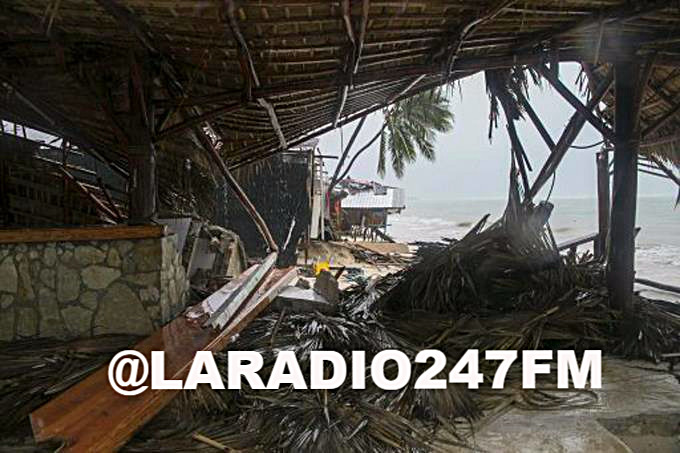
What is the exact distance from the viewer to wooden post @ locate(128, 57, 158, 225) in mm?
2949

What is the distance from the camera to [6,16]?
7.63 feet

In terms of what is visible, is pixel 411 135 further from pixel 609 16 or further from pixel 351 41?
pixel 351 41

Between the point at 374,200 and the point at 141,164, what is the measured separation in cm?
1544

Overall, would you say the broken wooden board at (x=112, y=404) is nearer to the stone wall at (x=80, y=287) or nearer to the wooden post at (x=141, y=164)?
the stone wall at (x=80, y=287)

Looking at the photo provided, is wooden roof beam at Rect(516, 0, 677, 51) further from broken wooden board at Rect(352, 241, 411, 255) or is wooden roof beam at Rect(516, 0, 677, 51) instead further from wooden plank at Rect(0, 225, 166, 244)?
broken wooden board at Rect(352, 241, 411, 255)

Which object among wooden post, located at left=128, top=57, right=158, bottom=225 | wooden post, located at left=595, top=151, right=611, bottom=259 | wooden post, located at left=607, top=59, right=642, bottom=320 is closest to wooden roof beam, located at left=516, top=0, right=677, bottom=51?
wooden post, located at left=607, top=59, right=642, bottom=320

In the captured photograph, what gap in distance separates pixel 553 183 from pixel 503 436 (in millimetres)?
2958

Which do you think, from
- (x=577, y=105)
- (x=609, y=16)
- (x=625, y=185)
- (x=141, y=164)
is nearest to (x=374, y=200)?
(x=577, y=105)

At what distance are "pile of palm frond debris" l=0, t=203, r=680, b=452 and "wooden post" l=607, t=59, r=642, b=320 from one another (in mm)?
219

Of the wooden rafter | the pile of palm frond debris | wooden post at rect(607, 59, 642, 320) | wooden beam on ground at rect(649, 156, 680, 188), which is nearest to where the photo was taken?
the pile of palm frond debris

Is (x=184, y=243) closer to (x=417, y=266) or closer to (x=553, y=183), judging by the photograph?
(x=417, y=266)

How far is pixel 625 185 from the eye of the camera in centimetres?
343

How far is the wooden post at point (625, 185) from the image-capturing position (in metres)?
3.37

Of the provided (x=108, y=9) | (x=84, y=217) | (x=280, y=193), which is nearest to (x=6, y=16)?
(x=108, y=9)
